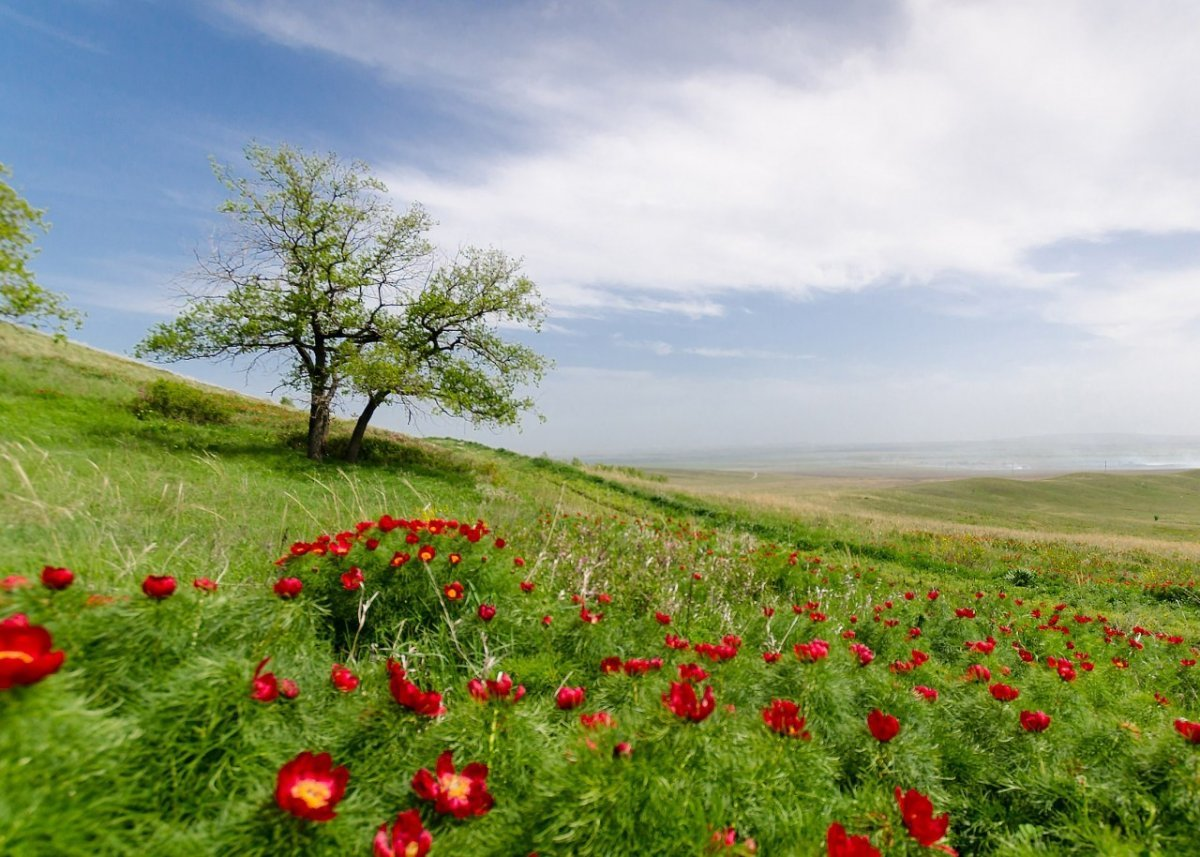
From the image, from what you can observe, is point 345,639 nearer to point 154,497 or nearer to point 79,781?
point 79,781

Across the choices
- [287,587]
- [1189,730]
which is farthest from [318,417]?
[1189,730]

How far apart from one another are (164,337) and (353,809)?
62.6 ft

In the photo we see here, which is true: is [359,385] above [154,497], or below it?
above

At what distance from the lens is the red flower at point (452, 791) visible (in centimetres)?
165

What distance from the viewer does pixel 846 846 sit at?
145 cm

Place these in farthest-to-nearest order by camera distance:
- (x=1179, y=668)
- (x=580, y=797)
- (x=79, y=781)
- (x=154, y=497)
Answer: (x=154, y=497)
(x=1179, y=668)
(x=580, y=797)
(x=79, y=781)

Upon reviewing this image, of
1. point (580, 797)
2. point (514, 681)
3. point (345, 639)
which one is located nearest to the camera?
point (580, 797)

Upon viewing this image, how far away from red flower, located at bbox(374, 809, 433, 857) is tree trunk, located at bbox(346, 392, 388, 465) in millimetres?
17792

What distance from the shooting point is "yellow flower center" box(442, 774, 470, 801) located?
5.54ft

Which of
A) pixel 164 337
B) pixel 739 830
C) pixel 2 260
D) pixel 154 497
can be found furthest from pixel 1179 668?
pixel 2 260

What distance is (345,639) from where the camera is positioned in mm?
3752

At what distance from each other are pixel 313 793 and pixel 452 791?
15.3 inches

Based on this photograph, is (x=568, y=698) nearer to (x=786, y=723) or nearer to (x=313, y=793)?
(x=786, y=723)

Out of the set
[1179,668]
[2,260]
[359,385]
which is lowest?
[1179,668]
